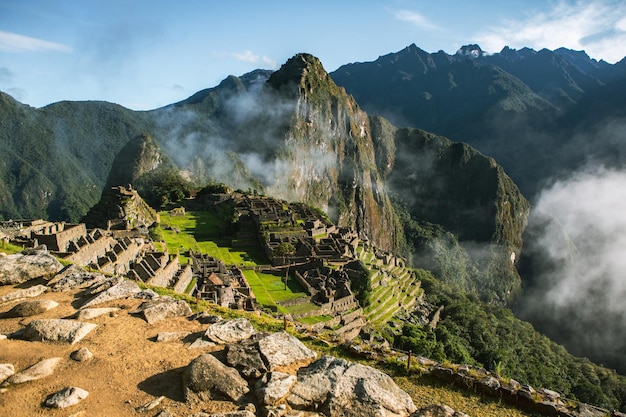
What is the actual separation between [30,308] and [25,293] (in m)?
1.34

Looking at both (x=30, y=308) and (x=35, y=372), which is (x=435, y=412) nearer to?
(x=35, y=372)

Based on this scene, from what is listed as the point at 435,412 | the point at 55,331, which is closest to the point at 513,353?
the point at 435,412

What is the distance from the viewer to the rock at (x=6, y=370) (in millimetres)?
6680

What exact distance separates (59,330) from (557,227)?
622 ft

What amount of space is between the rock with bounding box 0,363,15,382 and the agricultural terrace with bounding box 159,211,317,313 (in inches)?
853

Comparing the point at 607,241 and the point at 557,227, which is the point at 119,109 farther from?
the point at 607,241

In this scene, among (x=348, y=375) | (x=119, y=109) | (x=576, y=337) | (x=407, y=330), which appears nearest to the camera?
(x=348, y=375)

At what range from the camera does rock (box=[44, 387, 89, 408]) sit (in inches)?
246

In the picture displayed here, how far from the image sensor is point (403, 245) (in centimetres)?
15662

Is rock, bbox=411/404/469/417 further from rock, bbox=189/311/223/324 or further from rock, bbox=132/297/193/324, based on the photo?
rock, bbox=132/297/193/324

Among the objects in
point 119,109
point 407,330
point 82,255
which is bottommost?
point 407,330

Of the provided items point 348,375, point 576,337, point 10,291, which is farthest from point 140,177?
point 576,337

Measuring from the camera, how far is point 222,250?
4278 centimetres

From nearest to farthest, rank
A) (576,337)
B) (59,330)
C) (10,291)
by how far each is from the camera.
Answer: (59,330)
(10,291)
(576,337)
